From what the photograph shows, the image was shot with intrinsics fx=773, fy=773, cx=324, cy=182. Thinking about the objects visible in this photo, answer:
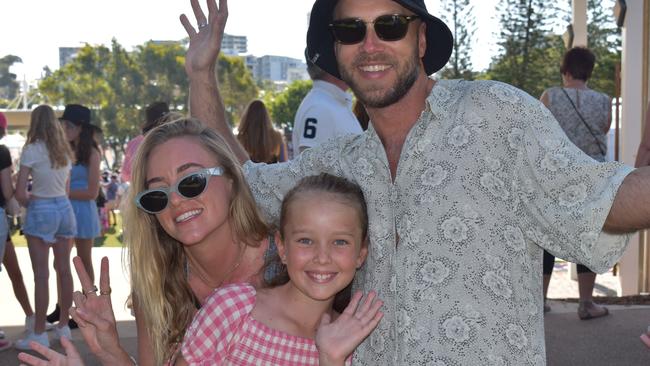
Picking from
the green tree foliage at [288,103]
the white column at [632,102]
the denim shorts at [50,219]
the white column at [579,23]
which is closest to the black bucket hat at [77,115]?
the denim shorts at [50,219]

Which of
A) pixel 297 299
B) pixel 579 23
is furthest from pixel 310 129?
pixel 579 23

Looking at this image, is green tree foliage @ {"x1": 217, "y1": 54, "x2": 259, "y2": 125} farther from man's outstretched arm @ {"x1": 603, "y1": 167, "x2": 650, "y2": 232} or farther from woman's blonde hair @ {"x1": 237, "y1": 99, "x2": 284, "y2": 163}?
man's outstretched arm @ {"x1": 603, "y1": 167, "x2": 650, "y2": 232}

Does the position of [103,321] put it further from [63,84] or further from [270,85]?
[270,85]

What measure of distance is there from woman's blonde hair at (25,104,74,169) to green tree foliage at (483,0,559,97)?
27311 mm

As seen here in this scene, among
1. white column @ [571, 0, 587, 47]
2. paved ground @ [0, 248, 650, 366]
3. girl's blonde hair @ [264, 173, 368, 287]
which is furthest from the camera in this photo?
white column @ [571, 0, 587, 47]

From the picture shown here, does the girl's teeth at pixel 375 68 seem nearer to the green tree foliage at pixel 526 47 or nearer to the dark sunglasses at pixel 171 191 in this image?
the dark sunglasses at pixel 171 191

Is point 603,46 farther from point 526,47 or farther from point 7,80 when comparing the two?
point 7,80

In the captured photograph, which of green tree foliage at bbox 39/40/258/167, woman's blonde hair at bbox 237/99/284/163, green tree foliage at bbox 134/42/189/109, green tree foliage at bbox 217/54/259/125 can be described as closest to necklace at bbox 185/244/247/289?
woman's blonde hair at bbox 237/99/284/163

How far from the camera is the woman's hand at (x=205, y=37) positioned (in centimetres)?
302

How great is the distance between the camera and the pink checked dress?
2.32 meters

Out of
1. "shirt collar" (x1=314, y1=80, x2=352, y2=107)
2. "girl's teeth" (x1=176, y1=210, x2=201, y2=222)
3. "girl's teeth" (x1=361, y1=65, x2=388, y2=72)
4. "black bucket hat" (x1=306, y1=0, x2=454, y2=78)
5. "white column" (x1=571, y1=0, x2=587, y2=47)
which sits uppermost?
"white column" (x1=571, y1=0, x2=587, y2=47)

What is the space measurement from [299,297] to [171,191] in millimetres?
573

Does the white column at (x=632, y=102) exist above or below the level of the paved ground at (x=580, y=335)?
above

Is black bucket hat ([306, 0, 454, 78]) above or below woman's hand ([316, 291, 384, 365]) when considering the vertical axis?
above
